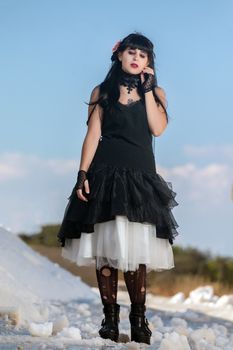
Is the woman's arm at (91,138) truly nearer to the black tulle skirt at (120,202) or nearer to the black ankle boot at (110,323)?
the black tulle skirt at (120,202)

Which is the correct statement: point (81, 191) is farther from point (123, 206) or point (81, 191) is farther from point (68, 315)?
point (68, 315)

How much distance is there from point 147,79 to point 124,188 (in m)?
0.69

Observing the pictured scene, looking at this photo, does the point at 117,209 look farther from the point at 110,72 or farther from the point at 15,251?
the point at 15,251

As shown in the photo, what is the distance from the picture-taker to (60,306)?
7992 millimetres

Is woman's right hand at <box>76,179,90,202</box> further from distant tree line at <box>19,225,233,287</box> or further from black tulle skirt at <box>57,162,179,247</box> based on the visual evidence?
distant tree line at <box>19,225,233,287</box>

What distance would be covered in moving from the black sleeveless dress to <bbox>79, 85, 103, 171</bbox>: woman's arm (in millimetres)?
32

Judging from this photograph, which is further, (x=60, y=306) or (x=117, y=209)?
(x=60, y=306)

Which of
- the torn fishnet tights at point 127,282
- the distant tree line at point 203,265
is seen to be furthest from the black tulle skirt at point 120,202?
the distant tree line at point 203,265

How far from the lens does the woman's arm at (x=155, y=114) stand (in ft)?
14.4

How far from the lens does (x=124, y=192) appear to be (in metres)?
4.21

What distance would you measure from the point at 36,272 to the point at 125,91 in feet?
16.5

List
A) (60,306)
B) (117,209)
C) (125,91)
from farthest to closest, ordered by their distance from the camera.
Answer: (60,306) → (125,91) → (117,209)

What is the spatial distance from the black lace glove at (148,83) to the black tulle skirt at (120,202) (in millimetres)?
489

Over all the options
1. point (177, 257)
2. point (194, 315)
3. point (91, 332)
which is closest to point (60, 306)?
point (194, 315)
